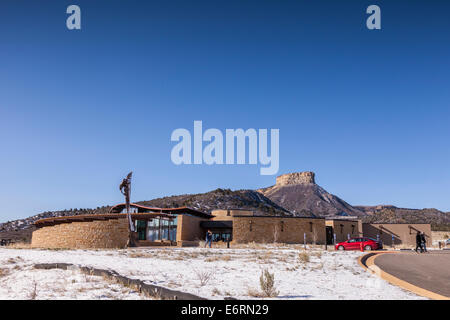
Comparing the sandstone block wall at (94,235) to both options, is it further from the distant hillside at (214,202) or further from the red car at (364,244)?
the distant hillside at (214,202)

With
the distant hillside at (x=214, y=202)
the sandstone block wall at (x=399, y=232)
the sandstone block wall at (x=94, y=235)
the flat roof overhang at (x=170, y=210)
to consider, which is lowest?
the sandstone block wall at (x=399, y=232)

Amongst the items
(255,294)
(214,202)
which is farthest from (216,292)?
(214,202)

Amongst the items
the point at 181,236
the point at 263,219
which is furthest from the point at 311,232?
the point at 181,236

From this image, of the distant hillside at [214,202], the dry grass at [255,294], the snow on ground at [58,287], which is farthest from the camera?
the distant hillside at [214,202]

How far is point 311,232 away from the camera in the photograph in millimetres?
45375

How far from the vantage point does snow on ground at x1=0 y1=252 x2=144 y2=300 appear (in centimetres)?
707

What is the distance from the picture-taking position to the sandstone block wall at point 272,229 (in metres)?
43.9

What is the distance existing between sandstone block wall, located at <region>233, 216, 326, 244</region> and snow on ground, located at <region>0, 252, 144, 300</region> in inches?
1366

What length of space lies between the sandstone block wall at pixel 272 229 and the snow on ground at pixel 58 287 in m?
34.7

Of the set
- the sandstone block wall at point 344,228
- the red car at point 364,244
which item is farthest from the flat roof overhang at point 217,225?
the red car at point 364,244

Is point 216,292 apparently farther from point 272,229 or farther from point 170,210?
point 170,210

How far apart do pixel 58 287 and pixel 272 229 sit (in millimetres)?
38111

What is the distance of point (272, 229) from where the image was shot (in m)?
44.2
